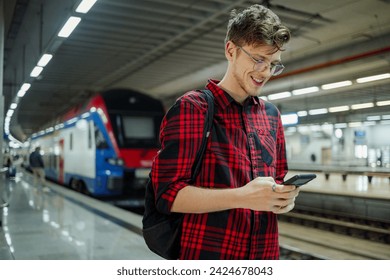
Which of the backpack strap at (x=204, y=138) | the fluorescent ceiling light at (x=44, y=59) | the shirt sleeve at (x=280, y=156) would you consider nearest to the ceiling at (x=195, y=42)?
the fluorescent ceiling light at (x=44, y=59)

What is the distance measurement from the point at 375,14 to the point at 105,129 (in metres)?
5.37

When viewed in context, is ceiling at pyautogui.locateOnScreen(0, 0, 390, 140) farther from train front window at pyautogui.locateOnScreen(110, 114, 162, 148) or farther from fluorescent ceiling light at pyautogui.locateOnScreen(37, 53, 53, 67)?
train front window at pyautogui.locateOnScreen(110, 114, 162, 148)

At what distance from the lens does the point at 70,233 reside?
474 centimetres

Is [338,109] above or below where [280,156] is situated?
above

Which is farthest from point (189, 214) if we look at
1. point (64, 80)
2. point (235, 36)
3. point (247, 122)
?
point (64, 80)

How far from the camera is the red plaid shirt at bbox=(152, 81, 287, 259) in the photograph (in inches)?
43.2

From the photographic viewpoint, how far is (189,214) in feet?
3.77

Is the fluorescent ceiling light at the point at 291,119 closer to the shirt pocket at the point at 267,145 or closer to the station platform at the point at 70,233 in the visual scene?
the station platform at the point at 70,233

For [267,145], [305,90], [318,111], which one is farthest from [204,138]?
[305,90]

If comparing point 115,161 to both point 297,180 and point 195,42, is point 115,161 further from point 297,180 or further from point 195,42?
point 297,180

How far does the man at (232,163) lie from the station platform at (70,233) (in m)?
2.82

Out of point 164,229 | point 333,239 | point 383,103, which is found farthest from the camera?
point 333,239

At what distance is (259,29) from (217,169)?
0.44m

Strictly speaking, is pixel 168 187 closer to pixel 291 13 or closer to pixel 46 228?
pixel 46 228
